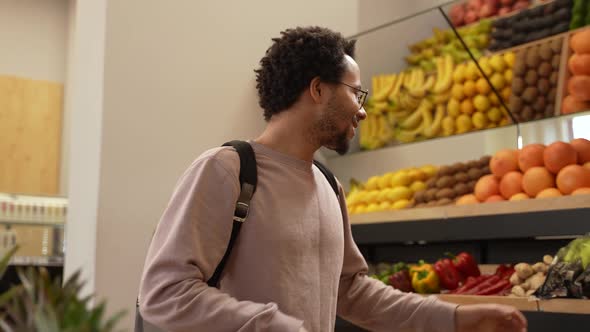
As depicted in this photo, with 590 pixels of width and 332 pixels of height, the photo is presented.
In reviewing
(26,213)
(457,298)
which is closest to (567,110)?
(457,298)

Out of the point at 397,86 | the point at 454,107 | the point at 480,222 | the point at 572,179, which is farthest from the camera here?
the point at 397,86

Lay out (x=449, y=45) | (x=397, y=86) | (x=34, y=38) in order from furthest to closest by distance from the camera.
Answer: (x=34, y=38), (x=397, y=86), (x=449, y=45)

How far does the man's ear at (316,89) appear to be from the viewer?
2.17 metres

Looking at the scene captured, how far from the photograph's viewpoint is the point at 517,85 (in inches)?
Answer: 173

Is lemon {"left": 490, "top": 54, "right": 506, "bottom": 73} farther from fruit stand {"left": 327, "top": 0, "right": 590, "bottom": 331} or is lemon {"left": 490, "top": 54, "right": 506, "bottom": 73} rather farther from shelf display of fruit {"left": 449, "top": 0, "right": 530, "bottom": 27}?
shelf display of fruit {"left": 449, "top": 0, "right": 530, "bottom": 27}

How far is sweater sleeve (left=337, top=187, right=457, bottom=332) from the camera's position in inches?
87.3

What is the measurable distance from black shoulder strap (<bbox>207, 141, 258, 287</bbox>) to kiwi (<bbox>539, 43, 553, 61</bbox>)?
8.57 ft

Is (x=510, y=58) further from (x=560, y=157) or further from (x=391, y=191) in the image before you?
(x=391, y=191)

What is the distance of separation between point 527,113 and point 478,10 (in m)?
0.94

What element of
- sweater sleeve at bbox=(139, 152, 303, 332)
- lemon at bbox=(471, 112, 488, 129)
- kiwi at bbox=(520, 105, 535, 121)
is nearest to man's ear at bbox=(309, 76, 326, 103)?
sweater sleeve at bbox=(139, 152, 303, 332)

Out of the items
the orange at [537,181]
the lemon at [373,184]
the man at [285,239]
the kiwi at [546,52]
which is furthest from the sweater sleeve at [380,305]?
the lemon at [373,184]

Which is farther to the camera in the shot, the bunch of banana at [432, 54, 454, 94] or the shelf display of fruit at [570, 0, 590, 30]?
the bunch of banana at [432, 54, 454, 94]

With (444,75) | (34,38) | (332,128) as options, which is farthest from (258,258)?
(34,38)

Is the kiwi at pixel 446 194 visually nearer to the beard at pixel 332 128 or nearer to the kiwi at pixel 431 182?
the kiwi at pixel 431 182
